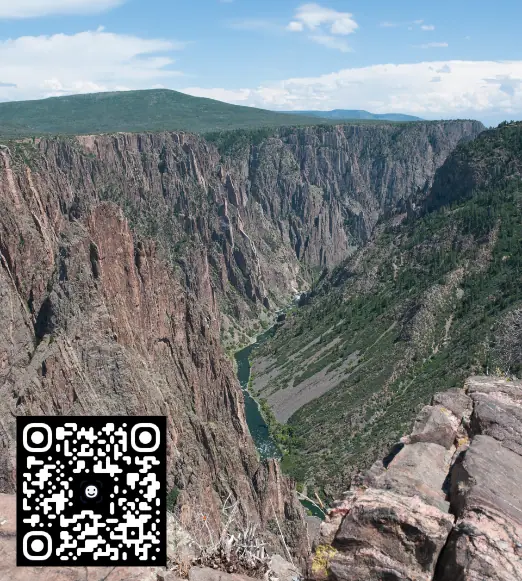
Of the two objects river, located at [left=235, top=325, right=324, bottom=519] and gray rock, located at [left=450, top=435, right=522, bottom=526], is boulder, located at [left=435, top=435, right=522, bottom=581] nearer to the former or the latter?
gray rock, located at [left=450, top=435, right=522, bottom=526]

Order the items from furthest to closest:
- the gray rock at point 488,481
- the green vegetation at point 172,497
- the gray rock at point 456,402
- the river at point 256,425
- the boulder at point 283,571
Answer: the river at point 256,425 → the green vegetation at point 172,497 → the gray rock at point 456,402 → the boulder at point 283,571 → the gray rock at point 488,481

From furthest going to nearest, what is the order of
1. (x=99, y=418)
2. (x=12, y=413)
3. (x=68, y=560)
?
1. (x=12, y=413)
2. (x=68, y=560)
3. (x=99, y=418)

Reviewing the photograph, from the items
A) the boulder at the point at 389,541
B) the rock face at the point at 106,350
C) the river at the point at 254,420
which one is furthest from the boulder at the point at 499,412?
the river at the point at 254,420

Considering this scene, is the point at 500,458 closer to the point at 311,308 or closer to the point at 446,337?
the point at 446,337

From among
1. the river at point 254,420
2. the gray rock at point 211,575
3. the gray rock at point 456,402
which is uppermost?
the gray rock at point 456,402

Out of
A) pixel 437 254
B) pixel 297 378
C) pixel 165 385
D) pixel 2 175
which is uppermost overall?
pixel 2 175

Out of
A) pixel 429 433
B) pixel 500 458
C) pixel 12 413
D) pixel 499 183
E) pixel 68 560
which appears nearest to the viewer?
pixel 68 560

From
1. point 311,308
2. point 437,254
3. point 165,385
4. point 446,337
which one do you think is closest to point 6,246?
point 165,385

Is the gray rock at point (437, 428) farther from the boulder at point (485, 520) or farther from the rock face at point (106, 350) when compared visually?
the rock face at point (106, 350)
